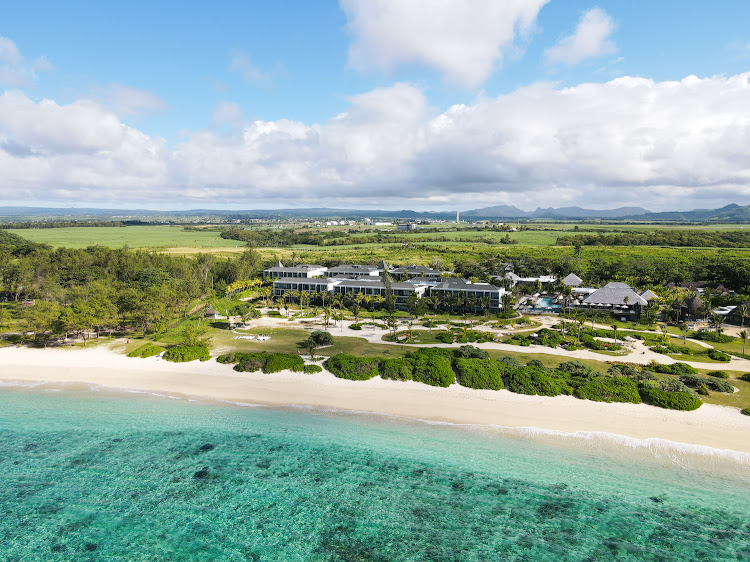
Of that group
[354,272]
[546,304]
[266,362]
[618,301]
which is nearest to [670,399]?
[266,362]

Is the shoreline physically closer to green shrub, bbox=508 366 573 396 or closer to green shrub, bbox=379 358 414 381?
green shrub, bbox=508 366 573 396

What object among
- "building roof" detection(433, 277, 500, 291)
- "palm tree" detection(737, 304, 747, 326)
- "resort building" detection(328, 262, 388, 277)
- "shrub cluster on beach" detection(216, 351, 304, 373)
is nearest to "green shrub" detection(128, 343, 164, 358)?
"shrub cluster on beach" detection(216, 351, 304, 373)

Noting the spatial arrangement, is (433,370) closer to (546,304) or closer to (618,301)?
(618,301)

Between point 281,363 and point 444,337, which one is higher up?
point 281,363

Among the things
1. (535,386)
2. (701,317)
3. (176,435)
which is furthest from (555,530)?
(701,317)

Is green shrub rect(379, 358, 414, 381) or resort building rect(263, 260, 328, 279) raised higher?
resort building rect(263, 260, 328, 279)
